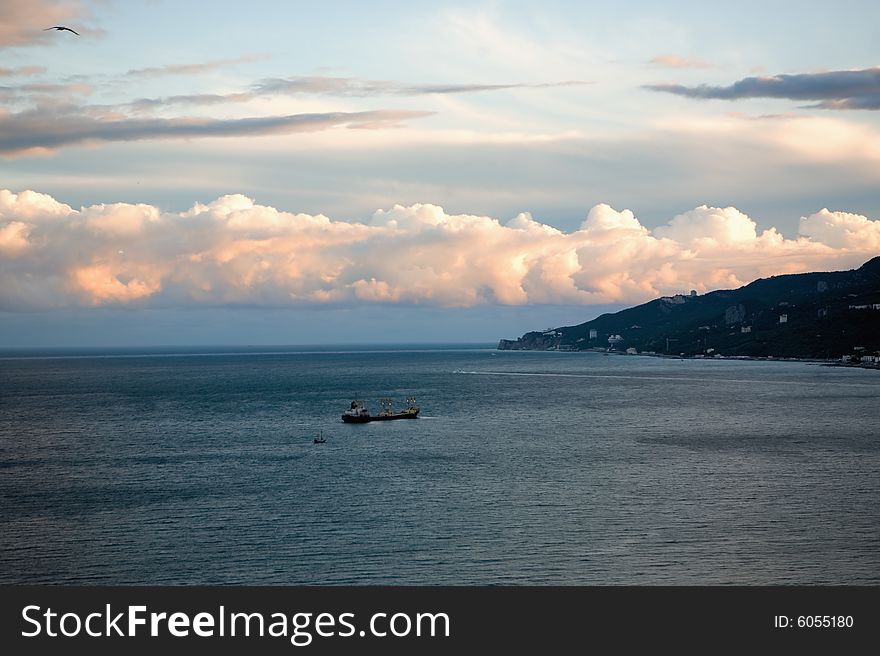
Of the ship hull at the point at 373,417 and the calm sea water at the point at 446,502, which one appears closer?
the calm sea water at the point at 446,502

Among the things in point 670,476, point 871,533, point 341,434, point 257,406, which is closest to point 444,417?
point 341,434

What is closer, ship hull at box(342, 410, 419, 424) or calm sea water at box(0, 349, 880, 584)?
calm sea water at box(0, 349, 880, 584)

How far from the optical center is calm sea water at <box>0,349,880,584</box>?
59.0 meters

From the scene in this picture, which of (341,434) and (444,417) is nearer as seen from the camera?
(341,434)

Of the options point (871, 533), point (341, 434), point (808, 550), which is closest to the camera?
point (808, 550)

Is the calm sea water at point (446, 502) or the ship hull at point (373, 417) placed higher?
the ship hull at point (373, 417)

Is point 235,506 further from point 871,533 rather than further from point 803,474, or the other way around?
point 803,474

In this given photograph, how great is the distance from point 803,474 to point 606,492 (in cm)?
2306

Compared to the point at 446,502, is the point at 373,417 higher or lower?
higher

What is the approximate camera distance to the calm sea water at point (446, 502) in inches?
Result: 2323

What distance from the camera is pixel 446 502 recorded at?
7938 cm

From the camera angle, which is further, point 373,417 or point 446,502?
point 373,417

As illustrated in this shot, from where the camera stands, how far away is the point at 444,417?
519 ft

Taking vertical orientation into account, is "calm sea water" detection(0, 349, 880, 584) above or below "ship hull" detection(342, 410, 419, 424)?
below
